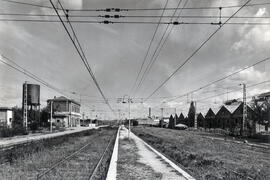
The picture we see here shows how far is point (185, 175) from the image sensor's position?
42.6ft

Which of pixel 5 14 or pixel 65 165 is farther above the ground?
pixel 5 14

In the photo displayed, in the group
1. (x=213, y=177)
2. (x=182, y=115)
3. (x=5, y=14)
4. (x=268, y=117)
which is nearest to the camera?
(x=213, y=177)

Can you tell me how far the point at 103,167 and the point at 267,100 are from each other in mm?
49042

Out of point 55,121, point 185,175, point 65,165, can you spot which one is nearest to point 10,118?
point 55,121

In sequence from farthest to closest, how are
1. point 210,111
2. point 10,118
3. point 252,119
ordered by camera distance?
point 210,111 < point 10,118 < point 252,119

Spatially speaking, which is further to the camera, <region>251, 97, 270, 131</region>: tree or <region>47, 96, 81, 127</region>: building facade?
<region>47, 96, 81, 127</region>: building facade

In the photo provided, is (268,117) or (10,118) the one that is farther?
(10,118)

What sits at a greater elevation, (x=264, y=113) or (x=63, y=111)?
(x=264, y=113)

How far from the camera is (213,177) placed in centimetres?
1247

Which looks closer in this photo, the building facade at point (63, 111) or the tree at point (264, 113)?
the tree at point (264, 113)

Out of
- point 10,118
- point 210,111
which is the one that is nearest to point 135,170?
point 10,118

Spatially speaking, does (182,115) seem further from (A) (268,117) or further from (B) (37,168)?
(B) (37,168)

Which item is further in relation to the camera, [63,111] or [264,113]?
[63,111]

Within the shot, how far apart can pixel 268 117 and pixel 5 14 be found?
49.7 metres
